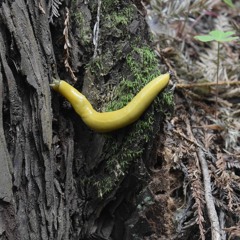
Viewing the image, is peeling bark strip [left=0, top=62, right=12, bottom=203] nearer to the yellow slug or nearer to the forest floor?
the yellow slug

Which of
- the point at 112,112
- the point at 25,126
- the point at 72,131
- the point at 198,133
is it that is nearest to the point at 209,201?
the point at 198,133

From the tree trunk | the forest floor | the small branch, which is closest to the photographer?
the tree trunk

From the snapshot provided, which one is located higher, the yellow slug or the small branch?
the yellow slug

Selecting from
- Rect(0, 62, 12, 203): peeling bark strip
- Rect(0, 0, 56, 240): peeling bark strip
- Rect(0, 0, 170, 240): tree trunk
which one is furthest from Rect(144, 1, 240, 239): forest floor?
Rect(0, 62, 12, 203): peeling bark strip

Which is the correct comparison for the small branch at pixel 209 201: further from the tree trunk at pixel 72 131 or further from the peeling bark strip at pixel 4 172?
the peeling bark strip at pixel 4 172

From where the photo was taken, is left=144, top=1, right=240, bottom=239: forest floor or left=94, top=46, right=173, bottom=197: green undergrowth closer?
left=94, top=46, right=173, bottom=197: green undergrowth

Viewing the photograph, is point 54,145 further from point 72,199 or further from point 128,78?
point 128,78

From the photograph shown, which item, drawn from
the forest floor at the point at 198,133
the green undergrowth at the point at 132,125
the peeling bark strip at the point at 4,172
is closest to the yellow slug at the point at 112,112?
the green undergrowth at the point at 132,125

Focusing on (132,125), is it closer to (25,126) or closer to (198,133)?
(25,126)
